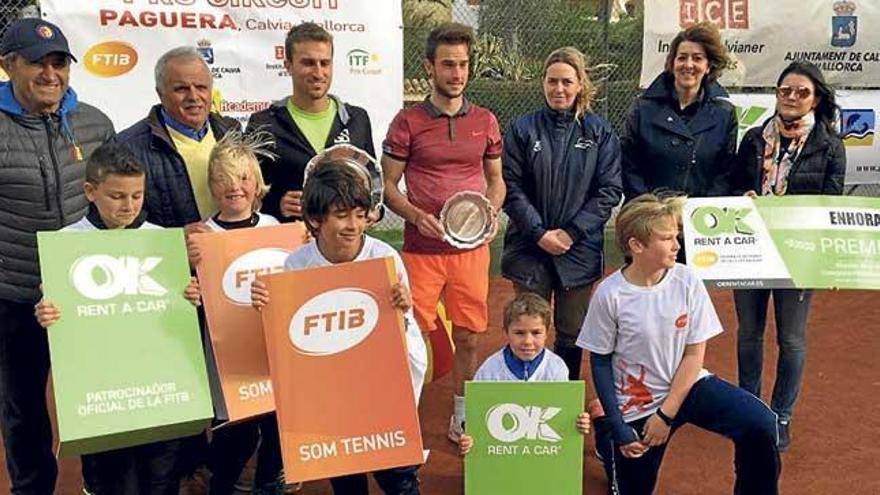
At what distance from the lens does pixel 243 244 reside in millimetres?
3600

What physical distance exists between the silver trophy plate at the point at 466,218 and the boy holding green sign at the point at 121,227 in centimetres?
149

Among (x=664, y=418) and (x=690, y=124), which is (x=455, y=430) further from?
(x=690, y=124)

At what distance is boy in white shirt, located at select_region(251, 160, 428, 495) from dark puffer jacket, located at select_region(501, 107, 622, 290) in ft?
4.60

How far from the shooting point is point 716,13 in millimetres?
8914

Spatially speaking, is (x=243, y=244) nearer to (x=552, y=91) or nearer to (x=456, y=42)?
(x=456, y=42)

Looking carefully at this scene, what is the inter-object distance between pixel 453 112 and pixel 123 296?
2.01 metres

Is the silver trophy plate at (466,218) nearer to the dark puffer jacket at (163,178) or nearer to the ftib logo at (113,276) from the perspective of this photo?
the dark puffer jacket at (163,178)

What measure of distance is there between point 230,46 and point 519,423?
5.02 meters

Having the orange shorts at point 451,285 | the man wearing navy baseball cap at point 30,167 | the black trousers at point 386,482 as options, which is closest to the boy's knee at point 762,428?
the black trousers at point 386,482

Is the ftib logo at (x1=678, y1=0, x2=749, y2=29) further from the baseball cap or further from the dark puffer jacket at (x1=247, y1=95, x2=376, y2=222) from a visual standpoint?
the baseball cap

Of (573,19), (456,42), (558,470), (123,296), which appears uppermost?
(573,19)

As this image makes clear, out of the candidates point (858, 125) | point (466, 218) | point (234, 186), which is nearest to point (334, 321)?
point (234, 186)

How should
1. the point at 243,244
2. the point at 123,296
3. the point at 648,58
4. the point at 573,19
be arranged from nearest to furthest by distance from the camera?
the point at 123,296 → the point at 243,244 → the point at 648,58 → the point at 573,19

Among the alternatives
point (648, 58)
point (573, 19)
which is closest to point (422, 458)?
point (648, 58)
